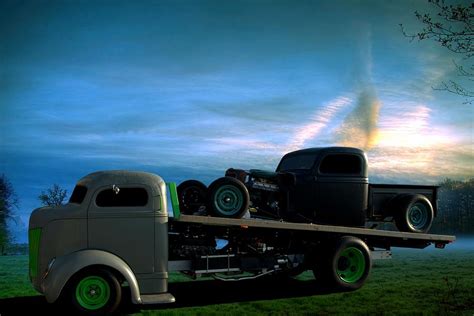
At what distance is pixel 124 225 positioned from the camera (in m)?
10.4

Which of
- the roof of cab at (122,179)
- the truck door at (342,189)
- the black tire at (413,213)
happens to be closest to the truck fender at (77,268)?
the roof of cab at (122,179)

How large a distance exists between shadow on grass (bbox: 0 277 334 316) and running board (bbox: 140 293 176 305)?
34cm

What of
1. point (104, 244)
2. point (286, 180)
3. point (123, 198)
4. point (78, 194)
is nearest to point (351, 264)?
point (286, 180)

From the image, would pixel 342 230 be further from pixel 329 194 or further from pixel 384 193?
pixel 384 193

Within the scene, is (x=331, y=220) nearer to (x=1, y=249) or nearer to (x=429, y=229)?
(x=429, y=229)

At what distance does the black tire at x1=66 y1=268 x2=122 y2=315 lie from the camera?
9.85 m

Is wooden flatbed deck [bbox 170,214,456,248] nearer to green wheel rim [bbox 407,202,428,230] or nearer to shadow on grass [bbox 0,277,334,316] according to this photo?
green wheel rim [bbox 407,202,428,230]

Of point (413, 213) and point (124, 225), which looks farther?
point (413, 213)

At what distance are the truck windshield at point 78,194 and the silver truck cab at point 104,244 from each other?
3 cm

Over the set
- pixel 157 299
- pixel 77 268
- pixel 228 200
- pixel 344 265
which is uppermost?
pixel 228 200

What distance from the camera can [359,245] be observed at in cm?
1318

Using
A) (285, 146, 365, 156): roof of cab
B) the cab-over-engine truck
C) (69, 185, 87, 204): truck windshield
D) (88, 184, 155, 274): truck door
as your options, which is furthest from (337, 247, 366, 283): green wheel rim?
(69, 185, 87, 204): truck windshield

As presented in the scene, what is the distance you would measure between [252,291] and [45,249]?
15.6ft

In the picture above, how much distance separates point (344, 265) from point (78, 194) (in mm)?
6329
